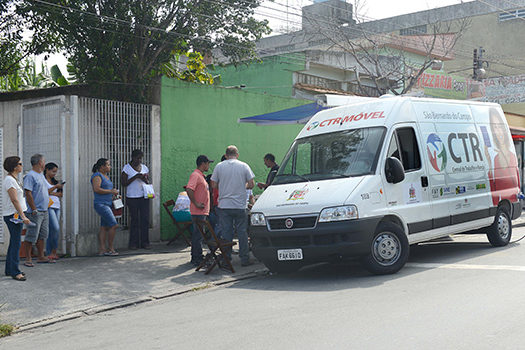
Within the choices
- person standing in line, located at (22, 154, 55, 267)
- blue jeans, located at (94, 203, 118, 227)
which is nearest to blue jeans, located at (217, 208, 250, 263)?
blue jeans, located at (94, 203, 118, 227)

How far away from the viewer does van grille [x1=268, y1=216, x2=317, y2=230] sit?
798 centimetres

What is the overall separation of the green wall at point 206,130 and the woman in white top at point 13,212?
4345 millimetres

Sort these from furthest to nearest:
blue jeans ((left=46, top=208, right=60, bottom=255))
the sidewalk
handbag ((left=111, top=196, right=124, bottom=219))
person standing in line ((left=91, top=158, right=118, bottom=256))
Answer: handbag ((left=111, top=196, right=124, bottom=219))
person standing in line ((left=91, top=158, right=118, bottom=256))
blue jeans ((left=46, top=208, right=60, bottom=255))
the sidewalk

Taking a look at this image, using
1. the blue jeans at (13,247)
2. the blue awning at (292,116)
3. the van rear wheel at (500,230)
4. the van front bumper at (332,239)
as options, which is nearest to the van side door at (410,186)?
the van front bumper at (332,239)

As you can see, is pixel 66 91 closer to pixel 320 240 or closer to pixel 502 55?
pixel 320 240

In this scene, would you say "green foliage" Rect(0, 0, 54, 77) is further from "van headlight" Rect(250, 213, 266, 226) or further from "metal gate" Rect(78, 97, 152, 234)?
"van headlight" Rect(250, 213, 266, 226)

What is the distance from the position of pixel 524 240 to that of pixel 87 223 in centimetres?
817

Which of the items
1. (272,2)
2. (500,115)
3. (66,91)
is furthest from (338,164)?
(272,2)

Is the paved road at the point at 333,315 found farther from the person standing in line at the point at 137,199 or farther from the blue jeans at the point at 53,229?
the person standing in line at the point at 137,199

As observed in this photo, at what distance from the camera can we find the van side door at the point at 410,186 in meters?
8.51

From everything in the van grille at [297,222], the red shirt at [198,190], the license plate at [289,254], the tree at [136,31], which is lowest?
the license plate at [289,254]

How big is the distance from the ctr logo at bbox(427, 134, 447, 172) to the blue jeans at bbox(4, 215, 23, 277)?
6116 millimetres

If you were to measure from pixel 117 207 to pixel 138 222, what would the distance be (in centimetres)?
85

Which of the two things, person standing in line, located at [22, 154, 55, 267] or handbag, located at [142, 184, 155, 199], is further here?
handbag, located at [142, 184, 155, 199]
